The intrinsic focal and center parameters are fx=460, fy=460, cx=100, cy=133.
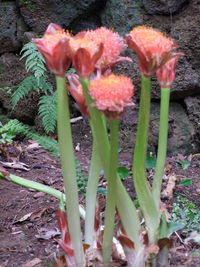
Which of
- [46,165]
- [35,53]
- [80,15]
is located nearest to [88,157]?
[46,165]

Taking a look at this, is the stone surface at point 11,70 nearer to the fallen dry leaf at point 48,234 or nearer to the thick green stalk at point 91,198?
the fallen dry leaf at point 48,234

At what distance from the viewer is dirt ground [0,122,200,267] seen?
67.8 inches

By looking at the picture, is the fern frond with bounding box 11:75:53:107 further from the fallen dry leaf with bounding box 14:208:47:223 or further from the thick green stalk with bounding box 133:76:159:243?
the thick green stalk with bounding box 133:76:159:243

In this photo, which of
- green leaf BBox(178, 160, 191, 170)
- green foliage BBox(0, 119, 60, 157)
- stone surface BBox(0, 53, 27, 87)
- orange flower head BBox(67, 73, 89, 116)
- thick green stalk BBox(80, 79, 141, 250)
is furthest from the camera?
stone surface BBox(0, 53, 27, 87)

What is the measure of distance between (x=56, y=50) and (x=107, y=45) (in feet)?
0.56

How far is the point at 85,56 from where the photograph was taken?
4.10 ft

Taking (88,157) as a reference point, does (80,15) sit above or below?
above

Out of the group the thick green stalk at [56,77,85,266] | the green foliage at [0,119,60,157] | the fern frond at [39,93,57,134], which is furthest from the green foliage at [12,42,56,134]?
the thick green stalk at [56,77,85,266]

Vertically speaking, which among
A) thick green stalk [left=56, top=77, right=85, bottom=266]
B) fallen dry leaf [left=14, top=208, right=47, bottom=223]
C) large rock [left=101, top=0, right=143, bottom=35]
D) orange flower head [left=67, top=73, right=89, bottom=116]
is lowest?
fallen dry leaf [left=14, top=208, right=47, bottom=223]

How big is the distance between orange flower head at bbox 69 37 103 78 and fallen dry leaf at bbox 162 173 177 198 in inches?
48.9

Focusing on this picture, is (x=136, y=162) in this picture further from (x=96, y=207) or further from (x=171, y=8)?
(x=171, y=8)

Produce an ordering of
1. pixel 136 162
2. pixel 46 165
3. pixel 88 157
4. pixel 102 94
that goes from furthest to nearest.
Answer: pixel 88 157 → pixel 46 165 → pixel 136 162 → pixel 102 94

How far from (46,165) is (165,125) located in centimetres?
150

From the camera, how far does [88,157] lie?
3203 mm
